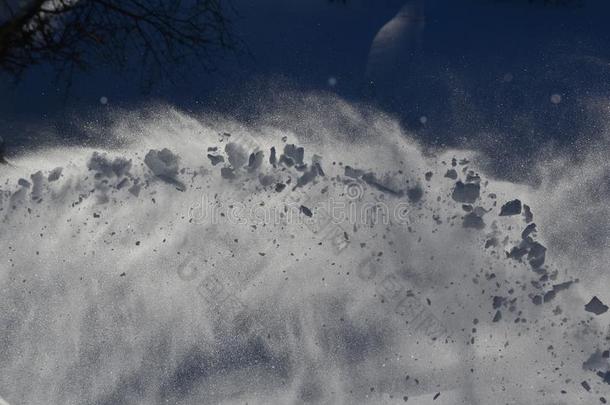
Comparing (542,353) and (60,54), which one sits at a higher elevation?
(60,54)

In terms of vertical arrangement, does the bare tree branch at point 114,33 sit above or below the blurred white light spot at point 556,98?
below

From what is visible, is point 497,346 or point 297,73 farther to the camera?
point 297,73

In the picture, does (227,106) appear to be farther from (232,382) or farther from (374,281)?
(232,382)

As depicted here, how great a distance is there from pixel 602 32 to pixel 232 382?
2915 millimetres

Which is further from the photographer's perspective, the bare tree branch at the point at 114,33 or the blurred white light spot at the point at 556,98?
the blurred white light spot at the point at 556,98

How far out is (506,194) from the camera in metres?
2.54

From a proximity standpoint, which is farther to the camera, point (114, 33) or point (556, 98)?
point (556, 98)

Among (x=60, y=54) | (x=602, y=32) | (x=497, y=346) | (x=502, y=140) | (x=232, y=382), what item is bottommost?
(x=232, y=382)

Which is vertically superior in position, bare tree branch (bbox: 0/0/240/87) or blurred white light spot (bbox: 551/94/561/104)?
blurred white light spot (bbox: 551/94/561/104)

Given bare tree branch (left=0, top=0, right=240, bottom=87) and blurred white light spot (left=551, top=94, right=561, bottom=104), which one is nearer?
bare tree branch (left=0, top=0, right=240, bottom=87)

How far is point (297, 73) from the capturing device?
2637mm

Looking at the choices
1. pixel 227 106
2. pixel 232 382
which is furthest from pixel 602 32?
pixel 232 382

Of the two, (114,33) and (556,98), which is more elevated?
(556,98)

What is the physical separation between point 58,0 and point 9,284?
63.5 inches
